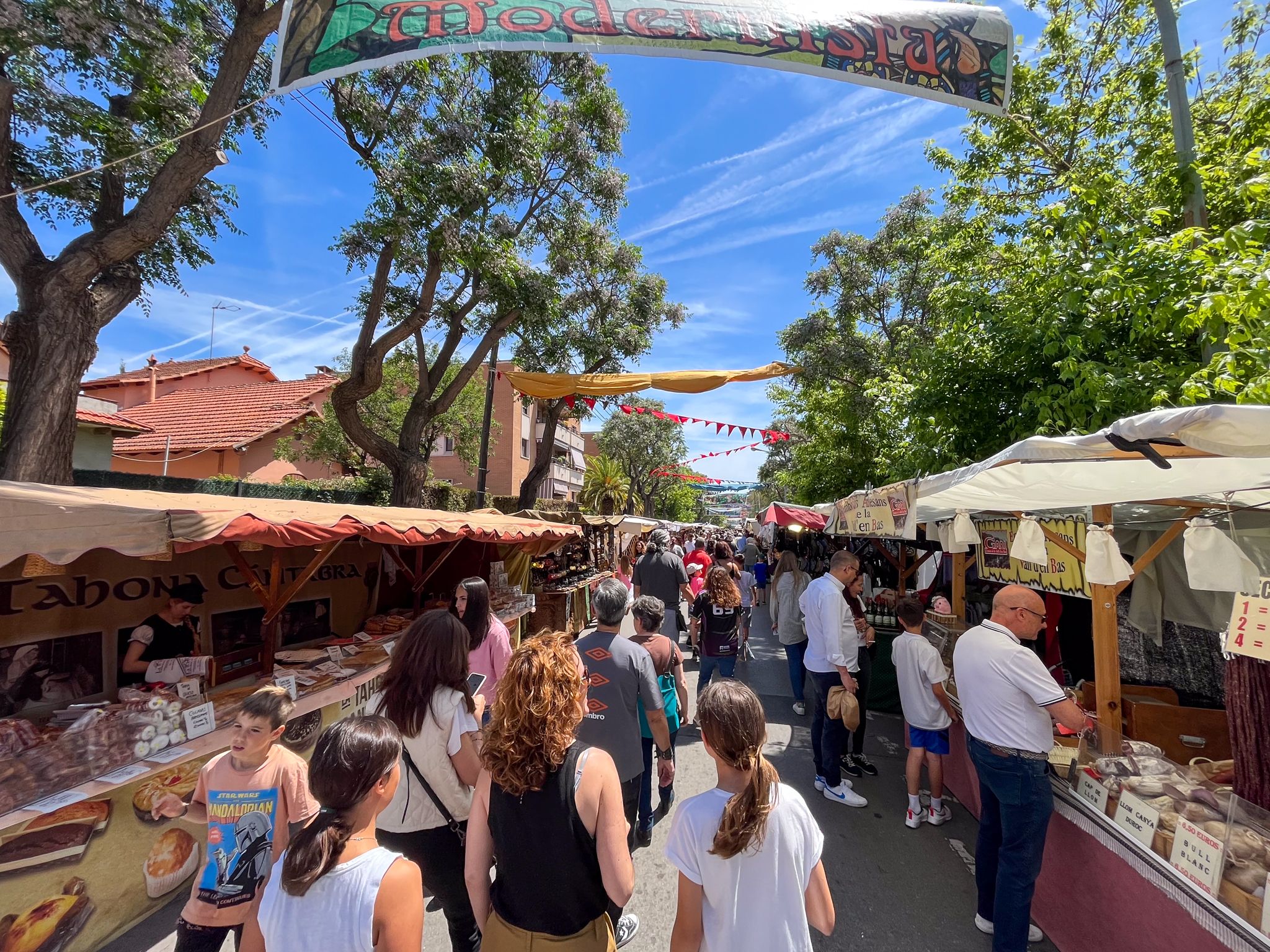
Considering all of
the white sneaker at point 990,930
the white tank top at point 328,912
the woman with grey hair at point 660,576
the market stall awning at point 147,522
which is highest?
the market stall awning at point 147,522

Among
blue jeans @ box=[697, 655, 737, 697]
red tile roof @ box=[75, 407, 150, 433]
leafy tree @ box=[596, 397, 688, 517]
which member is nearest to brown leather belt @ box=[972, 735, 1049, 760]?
blue jeans @ box=[697, 655, 737, 697]

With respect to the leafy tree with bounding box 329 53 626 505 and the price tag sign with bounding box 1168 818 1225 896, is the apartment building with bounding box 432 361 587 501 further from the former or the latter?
the price tag sign with bounding box 1168 818 1225 896

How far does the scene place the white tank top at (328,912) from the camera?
4.66ft

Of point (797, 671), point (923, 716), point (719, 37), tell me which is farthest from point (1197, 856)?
point (719, 37)

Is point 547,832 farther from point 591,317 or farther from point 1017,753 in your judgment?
point 591,317

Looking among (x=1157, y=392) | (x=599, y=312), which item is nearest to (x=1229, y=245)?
(x=1157, y=392)

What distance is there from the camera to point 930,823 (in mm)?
4211

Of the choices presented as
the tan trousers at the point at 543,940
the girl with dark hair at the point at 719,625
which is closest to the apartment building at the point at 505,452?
the girl with dark hair at the point at 719,625

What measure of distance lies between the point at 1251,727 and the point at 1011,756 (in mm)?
1052

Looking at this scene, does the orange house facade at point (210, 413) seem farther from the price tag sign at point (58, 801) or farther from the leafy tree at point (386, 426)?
the price tag sign at point (58, 801)

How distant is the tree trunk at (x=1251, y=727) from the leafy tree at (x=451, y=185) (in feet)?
29.5

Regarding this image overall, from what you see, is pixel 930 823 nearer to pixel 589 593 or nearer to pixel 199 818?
pixel 199 818

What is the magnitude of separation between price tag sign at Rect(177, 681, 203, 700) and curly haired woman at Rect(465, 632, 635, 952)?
3.18 meters

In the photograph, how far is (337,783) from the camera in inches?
60.6
